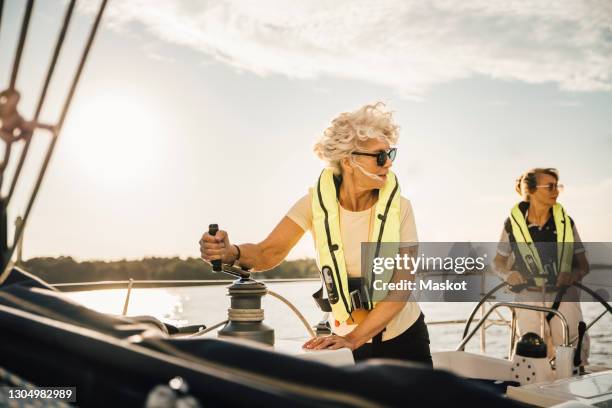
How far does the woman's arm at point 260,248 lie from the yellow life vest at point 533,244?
8.29ft

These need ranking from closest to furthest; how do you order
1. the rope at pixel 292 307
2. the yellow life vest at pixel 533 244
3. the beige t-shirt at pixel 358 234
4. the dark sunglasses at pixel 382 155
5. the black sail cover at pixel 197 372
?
the black sail cover at pixel 197 372 < the dark sunglasses at pixel 382 155 < the beige t-shirt at pixel 358 234 < the rope at pixel 292 307 < the yellow life vest at pixel 533 244

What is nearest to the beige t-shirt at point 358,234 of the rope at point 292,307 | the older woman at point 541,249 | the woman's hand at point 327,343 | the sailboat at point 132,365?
the woman's hand at point 327,343

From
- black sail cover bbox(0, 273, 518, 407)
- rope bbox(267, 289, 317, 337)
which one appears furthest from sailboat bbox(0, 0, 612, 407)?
rope bbox(267, 289, 317, 337)

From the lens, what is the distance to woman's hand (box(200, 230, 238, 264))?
229cm

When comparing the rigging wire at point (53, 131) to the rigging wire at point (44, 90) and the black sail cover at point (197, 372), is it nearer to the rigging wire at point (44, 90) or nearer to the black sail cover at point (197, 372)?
the rigging wire at point (44, 90)

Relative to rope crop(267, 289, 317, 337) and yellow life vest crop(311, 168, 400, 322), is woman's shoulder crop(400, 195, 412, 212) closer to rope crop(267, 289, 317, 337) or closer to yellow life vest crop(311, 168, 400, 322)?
yellow life vest crop(311, 168, 400, 322)

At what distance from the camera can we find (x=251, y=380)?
724mm

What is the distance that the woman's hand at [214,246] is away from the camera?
2287mm

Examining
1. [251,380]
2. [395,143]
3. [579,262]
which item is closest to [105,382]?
[251,380]

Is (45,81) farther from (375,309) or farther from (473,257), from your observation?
(473,257)

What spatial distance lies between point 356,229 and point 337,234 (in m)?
0.09

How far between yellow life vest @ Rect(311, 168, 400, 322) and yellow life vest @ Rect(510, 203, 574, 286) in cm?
234

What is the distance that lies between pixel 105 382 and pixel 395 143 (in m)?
1.99

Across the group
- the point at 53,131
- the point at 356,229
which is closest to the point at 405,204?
the point at 356,229
